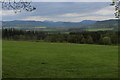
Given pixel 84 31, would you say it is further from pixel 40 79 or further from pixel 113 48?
pixel 40 79

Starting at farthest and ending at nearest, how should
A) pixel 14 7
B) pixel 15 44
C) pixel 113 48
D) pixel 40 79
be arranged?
1. pixel 15 44
2. pixel 113 48
3. pixel 40 79
4. pixel 14 7

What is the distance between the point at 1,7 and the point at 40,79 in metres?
4.33

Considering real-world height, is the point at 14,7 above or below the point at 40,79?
above

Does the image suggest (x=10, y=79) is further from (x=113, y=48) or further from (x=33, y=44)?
(x=33, y=44)

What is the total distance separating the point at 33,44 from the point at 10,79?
45644 millimetres

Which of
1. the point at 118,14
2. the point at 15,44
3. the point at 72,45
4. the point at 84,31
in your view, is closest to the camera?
the point at 118,14

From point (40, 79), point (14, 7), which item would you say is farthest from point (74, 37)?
point (14, 7)

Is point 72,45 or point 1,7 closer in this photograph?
point 1,7

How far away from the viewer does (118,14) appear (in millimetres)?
12195

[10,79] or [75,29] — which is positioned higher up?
[75,29]

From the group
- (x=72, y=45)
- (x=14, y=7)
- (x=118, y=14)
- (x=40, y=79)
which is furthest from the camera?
(x=72, y=45)

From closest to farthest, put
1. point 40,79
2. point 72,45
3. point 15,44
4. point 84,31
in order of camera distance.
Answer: point 40,79 → point 84,31 → point 15,44 → point 72,45

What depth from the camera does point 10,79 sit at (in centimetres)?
1429

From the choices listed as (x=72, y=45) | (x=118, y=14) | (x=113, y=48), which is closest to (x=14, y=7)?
(x=118, y=14)
